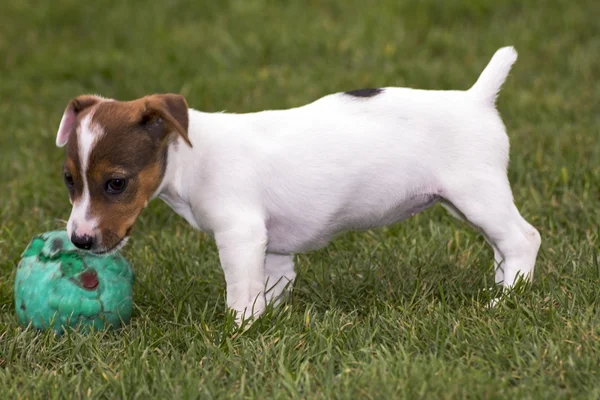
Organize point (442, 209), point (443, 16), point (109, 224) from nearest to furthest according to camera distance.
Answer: point (109, 224), point (442, 209), point (443, 16)

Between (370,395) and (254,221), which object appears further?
(254,221)

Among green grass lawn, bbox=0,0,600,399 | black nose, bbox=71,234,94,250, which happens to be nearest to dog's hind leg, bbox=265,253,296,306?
green grass lawn, bbox=0,0,600,399

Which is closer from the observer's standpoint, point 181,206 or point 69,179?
point 69,179

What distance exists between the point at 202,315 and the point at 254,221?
0.57m

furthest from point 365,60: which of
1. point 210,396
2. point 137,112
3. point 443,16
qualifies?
point 210,396

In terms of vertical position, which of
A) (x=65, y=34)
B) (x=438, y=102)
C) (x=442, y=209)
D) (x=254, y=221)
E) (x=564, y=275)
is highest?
(x=438, y=102)

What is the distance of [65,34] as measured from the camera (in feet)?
37.3

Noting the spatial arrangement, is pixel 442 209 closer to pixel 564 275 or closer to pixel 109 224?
pixel 564 275

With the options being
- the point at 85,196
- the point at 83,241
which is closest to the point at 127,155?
the point at 85,196

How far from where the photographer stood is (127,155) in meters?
4.36

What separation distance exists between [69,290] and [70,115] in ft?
3.03

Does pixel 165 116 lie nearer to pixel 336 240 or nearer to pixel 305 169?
pixel 305 169

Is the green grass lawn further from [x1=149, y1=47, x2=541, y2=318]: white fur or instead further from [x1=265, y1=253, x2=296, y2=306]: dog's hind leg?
[x1=149, y1=47, x2=541, y2=318]: white fur

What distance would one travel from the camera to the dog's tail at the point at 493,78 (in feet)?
16.2
